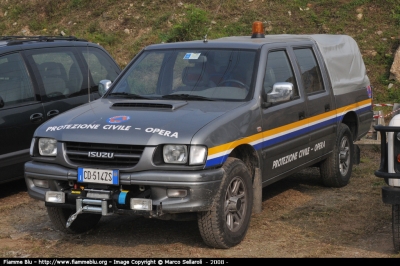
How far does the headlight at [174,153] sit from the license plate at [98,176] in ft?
1.36

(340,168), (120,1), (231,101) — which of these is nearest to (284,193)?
(340,168)

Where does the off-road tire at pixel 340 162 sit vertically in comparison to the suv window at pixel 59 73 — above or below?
A: below

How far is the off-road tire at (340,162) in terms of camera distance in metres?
7.97

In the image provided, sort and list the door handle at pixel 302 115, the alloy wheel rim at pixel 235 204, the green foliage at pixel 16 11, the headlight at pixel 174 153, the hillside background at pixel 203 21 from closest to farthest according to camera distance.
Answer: the headlight at pixel 174 153 → the alloy wheel rim at pixel 235 204 → the door handle at pixel 302 115 → the hillside background at pixel 203 21 → the green foliage at pixel 16 11

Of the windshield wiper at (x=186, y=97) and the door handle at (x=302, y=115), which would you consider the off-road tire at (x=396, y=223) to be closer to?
the door handle at (x=302, y=115)

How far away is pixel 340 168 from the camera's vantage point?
815 cm

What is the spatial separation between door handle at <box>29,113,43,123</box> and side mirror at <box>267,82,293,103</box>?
2.83 meters

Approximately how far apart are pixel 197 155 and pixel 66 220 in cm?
160

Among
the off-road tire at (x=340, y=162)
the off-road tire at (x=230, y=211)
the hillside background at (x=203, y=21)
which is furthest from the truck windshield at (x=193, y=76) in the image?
the hillside background at (x=203, y=21)

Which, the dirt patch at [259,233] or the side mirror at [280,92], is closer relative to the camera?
the dirt patch at [259,233]

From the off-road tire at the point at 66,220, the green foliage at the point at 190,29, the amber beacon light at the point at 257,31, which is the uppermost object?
the amber beacon light at the point at 257,31

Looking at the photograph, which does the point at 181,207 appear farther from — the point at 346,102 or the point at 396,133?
the point at 346,102

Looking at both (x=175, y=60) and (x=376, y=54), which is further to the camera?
(x=376, y=54)

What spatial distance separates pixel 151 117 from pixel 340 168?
10.5ft
